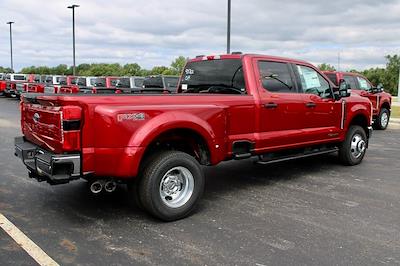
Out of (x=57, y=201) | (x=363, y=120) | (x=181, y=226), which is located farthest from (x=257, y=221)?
(x=363, y=120)

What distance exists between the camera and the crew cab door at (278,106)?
6.30 meters

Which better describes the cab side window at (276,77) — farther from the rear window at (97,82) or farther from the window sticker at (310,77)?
the rear window at (97,82)

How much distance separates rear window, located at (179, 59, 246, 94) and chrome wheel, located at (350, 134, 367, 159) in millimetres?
2950

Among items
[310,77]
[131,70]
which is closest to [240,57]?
[310,77]

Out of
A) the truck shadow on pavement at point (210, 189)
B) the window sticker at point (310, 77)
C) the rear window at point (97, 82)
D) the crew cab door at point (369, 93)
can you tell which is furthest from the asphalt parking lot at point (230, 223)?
the rear window at point (97, 82)

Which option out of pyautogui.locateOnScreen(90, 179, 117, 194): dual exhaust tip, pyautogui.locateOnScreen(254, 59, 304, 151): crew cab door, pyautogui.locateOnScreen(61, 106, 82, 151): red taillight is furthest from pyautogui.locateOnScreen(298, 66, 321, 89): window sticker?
pyautogui.locateOnScreen(61, 106, 82, 151): red taillight

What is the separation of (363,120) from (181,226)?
16.3 feet

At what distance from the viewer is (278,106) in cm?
648

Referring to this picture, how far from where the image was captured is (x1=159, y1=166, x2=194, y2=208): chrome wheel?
5.11m

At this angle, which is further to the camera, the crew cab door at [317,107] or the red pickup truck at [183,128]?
the crew cab door at [317,107]

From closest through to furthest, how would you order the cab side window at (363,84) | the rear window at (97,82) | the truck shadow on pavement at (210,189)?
the truck shadow on pavement at (210,189), the cab side window at (363,84), the rear window at (97,82)

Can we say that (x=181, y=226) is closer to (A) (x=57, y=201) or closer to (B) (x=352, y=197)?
(A) (x=57, y=201)

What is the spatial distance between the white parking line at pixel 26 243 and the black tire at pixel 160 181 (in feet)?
3.96

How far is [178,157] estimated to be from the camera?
5.09 metres
